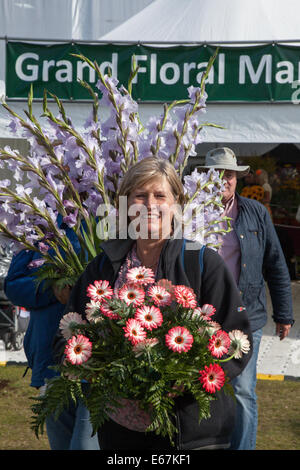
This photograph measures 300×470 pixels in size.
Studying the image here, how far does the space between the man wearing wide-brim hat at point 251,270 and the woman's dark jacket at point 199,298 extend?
68.0 inches

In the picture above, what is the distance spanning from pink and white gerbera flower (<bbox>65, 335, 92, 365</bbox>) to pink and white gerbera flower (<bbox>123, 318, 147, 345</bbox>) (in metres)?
0.15

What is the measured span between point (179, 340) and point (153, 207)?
0.56 metres

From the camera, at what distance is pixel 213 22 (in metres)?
8.40

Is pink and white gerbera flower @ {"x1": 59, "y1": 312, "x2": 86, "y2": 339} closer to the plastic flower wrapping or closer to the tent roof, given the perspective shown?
the plastic flower wrapping

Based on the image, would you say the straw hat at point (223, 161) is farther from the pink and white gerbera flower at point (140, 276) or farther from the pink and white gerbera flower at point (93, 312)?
the pink and white gerbera flower at point (93, 312)

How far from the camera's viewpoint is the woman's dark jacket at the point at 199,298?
2.31 meters

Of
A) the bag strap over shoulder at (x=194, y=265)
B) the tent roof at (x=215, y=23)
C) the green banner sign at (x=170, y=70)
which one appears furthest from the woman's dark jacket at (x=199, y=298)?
the tent roof at (x=215, y=23)

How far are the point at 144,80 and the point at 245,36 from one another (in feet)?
4.66

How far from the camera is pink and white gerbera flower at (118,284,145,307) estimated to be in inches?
88.8

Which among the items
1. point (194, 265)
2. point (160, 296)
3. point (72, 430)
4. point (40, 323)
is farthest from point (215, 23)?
point (160, 296)

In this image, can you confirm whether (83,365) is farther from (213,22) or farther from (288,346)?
(213,22)

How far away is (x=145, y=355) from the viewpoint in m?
2.14

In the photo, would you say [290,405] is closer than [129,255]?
No
